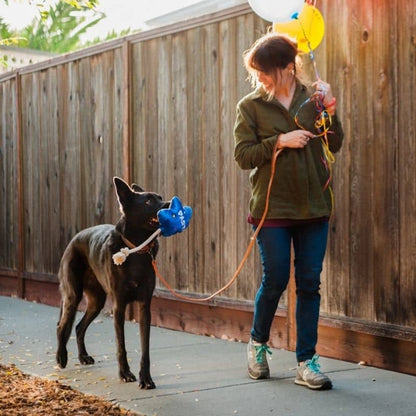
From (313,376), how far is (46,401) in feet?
4.81

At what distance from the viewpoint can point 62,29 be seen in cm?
3250

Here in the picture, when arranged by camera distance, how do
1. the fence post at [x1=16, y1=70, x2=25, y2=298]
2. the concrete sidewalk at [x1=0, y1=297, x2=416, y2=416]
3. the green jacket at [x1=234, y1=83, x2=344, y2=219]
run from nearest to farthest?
the concrete sidewalk at [x1=0, y1=297, x2=416, y2=416] < the green jacket at [x1=234, y1=83, x2=344, y2=219] < the fence post at [x1=16, y1=70, x2=25, y2=298]

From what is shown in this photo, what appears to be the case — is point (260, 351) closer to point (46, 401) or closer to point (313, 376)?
point (313, 376)

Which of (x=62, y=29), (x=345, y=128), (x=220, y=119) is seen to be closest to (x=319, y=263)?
(x=345, y=128)

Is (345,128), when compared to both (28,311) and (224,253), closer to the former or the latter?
(224,253)

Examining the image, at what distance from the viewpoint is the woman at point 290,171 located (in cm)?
453

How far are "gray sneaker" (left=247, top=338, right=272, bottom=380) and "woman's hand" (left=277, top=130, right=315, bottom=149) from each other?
120cm

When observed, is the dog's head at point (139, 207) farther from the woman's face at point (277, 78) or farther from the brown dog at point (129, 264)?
the woman's face at point (277, 78)

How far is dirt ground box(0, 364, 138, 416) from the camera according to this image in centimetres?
423

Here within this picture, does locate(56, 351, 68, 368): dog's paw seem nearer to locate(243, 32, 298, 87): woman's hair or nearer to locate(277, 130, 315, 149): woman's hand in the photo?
locate(277, 130, 315, 149): woman's hand

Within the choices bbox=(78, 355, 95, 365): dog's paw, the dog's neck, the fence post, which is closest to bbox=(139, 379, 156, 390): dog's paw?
the dog's neck

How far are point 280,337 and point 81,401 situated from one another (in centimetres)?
184

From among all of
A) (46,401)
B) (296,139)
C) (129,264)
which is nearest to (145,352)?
(129,264)

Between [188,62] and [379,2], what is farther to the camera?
[188,62]
